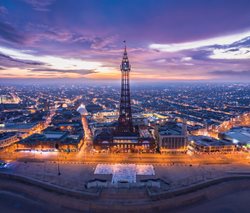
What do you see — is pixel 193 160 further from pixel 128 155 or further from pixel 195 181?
pixel 128 155

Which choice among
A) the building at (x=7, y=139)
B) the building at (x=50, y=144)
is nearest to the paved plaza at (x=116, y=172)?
the building at (x=50, y=144)

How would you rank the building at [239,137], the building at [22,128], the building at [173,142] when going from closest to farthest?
the building at [173,142] < the building at [239,137] < the building at [22,128]

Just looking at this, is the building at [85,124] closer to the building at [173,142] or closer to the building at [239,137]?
the building at [173,142]

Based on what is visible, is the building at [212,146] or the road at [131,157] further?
the building at [212,146]

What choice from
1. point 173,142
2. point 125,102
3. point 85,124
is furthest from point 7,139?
point 173,142

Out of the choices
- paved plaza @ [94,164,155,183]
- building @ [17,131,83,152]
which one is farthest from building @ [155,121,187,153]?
building @ [17,131,83,152]

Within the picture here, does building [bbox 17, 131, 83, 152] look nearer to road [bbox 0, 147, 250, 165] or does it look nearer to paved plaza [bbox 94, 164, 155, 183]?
road [bbox 0, 147, 250, 165]

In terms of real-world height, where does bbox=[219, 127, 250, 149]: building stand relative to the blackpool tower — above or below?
below

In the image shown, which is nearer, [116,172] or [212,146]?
[116,172]

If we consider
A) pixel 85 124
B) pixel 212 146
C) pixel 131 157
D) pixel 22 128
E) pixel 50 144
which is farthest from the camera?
pixel 85 124

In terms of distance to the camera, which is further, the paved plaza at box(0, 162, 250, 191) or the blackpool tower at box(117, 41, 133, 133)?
the blackpool tower at box(117, 41, 133, 133)

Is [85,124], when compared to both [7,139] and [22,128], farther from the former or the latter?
[7,139]
